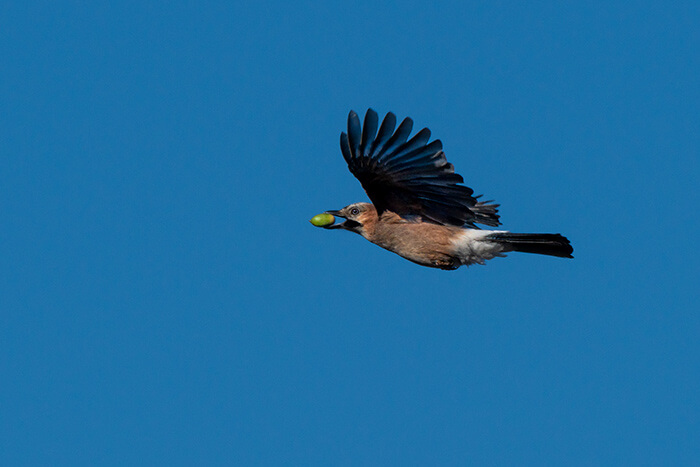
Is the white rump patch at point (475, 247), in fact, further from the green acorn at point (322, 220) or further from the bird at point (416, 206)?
the green acorn at point (322, 220)

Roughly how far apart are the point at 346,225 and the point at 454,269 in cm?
150

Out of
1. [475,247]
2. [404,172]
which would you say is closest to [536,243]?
[475,247]

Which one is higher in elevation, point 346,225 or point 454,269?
point 346,225

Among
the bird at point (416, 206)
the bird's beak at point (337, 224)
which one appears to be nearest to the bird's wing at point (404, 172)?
the bird at point (416, 206)

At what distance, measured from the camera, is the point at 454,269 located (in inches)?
368

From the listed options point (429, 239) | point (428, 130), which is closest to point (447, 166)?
point (428, 130)

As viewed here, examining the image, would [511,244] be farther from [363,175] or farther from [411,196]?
[363,175]

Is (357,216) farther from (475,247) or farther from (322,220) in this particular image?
(475,247)

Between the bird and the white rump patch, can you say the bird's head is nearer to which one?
the bird

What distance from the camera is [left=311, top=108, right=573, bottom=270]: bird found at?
8469 mm

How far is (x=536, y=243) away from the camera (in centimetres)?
882

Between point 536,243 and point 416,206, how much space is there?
144cm

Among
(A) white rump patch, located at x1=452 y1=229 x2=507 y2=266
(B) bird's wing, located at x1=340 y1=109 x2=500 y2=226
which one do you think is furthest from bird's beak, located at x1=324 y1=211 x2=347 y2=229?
(A) white rump patch, located at x1=452 y1=229 x2=507 y2=266

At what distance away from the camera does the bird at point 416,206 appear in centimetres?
847
